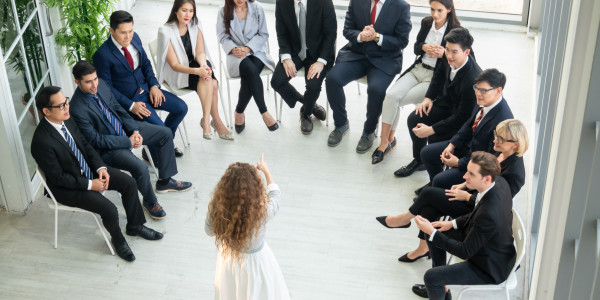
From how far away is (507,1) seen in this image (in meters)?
9.38

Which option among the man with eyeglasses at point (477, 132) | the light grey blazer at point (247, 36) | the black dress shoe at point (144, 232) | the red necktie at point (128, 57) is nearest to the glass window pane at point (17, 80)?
the red necktie at point (128, 57)

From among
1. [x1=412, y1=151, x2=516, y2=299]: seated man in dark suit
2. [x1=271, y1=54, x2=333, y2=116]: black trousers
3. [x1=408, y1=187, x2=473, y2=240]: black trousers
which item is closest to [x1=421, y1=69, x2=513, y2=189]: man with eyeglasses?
[x1=408, y1=187, x2=473, y2=240]: black trousers

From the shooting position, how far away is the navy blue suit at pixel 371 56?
6.71m

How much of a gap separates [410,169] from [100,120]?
277 centimetres

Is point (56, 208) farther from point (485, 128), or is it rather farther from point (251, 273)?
point (485, 128)

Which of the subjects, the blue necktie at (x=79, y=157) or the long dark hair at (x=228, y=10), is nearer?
the blue necktie at (x=79, y=157)

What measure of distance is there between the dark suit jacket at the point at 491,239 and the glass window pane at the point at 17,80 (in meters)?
3.66

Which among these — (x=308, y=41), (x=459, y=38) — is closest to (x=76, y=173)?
(x=308, y=41)

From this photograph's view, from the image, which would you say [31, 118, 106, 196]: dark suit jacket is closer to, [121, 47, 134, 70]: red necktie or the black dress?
[121, 47, 134, 70]: red necktie

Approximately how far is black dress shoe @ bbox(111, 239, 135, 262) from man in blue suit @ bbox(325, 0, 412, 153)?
2.29 metres

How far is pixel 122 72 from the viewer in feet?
20.5

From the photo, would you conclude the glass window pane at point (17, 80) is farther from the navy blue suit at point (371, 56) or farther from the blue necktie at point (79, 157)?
the navy blue suit at point (371, 56)

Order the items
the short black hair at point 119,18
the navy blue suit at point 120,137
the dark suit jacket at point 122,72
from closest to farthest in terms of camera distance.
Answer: the navy blue suit at point 120,137 → the short black hair at point 119,18 → the dark suit jacket at point 122,72

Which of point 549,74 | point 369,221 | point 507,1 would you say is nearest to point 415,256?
point 369,221
